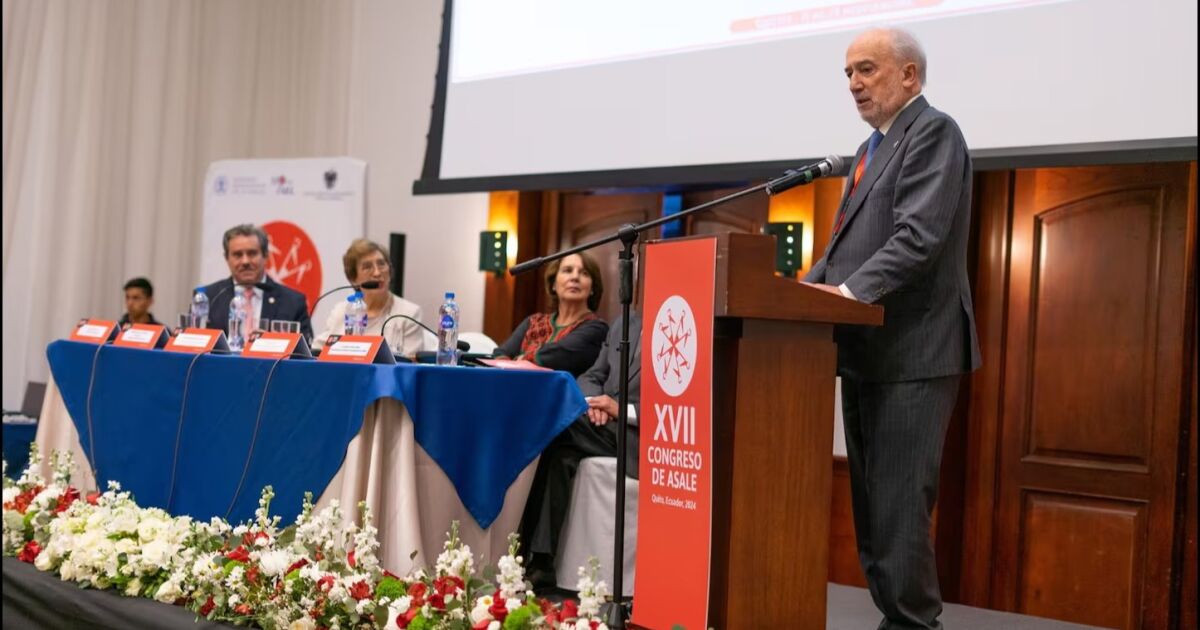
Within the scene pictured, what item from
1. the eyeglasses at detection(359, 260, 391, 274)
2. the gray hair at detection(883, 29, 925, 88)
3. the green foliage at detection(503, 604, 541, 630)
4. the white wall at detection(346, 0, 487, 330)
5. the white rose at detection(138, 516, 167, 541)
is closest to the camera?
the green foliage at detection(503, 604, 541, 630)

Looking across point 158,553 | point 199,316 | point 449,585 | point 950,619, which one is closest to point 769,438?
point 449,585

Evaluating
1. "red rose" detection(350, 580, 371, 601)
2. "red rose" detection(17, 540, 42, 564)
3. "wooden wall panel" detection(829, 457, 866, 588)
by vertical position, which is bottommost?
"wooden wall panel" detection(829, 457, 866, 588)

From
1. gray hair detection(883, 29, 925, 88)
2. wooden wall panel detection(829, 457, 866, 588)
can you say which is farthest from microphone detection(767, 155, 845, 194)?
Result: wooden wall panel detection(829, 457, 866, 588)

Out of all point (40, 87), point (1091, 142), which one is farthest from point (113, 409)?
point (40, 87)

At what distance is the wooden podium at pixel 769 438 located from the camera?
200 centimetres

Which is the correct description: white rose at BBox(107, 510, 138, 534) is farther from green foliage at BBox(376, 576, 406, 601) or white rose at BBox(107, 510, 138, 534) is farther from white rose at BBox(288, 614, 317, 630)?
green foliage at BBox(376, 576, 406, 601)

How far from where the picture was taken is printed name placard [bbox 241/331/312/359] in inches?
119

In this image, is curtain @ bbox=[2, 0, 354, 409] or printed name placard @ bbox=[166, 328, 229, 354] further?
curtain @ bbox=[2, 0, 354, 409]

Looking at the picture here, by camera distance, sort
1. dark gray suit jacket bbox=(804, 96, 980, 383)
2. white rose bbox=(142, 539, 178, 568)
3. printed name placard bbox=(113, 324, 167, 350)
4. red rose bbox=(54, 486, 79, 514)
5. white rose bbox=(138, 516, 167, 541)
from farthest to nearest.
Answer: printed name placard bbox=(113, 324, 167, 350) → red rose bbox=(54, 486, 79, 514) → white rose bbox=(138, 516, 167, 541) → white rose bbox=(142, 539, 178, 568) → dark gray suit jacket bbox=(804, 96, 980, 383)

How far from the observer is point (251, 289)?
445cm

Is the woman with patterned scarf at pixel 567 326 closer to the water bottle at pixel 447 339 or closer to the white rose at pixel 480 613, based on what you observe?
the water bottle at pixel 447 339

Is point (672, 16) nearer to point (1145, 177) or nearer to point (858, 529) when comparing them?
point (1145, 177)

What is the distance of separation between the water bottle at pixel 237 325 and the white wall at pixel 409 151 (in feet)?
8.27

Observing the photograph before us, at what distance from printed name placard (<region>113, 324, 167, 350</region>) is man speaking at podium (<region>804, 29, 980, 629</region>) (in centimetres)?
218
